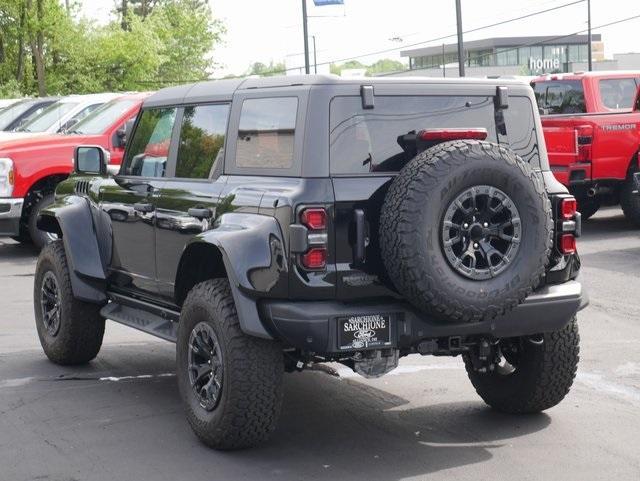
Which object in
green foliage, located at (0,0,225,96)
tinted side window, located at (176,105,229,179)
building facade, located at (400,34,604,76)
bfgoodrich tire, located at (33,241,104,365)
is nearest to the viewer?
tinted side window, located at (176,105,229,179)

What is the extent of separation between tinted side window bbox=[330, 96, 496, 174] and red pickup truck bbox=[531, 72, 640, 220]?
8885 millimetres

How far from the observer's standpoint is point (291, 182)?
18.7ft

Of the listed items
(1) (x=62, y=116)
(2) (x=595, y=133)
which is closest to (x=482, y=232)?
(2) (x=595, y=133)

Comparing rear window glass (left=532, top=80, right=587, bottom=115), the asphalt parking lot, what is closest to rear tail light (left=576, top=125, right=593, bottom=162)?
rear window glass (left=532, top=80, right=587, bottom=115)

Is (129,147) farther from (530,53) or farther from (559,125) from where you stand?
(530,53)

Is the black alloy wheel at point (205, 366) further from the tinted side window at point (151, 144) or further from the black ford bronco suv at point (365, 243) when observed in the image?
the tinted side window at point (151, 144)

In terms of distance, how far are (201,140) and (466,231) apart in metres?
1.91

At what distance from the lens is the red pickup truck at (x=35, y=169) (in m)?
14.0

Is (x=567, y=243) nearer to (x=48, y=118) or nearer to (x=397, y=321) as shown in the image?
(x=397, y=321)

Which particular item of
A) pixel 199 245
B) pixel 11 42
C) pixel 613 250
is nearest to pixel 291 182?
pixel 199 245

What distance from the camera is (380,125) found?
19.2 ft

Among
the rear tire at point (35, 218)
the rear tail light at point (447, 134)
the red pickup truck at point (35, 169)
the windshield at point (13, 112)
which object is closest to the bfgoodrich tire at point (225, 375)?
the rear tail light at point (447, 134)

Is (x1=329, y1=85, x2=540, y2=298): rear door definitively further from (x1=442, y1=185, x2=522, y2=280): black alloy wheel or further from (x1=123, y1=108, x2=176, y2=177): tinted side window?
(x1=123, y1=108, x2=176, y2=177): tinted side window

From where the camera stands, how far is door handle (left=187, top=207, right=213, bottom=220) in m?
6.29
